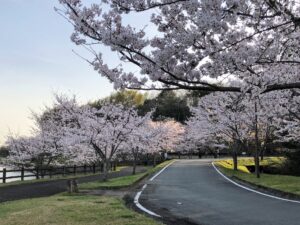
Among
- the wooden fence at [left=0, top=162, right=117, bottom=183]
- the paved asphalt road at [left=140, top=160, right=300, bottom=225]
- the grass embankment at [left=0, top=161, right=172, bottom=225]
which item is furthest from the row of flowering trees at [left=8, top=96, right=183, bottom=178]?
the grass embankment at [left=0, top=161, right=172, bottom=225]

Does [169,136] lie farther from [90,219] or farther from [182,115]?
[90,219]

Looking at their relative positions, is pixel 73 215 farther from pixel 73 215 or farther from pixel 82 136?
pixel 82 136

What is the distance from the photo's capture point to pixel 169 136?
64750mm

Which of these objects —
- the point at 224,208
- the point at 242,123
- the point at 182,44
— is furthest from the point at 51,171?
the point at 182,44

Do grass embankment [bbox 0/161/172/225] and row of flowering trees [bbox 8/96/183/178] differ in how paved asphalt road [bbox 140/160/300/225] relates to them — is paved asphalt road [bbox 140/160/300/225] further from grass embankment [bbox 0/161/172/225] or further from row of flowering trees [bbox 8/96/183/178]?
row of flowering trees [bbox 8/96/183/178]

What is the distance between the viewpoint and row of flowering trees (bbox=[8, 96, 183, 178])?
89.8ft

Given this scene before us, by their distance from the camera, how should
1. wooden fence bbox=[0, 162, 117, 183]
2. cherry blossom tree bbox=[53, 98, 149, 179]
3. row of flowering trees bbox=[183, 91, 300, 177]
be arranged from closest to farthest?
cherry blossom tree bbox=[53, 98, 149, 179]
row of flowering trees bbox=[183, 91, 300, 177]
wooden fence bbox=[0, 162, 117, 183]

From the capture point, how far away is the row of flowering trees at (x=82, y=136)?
2738 cm

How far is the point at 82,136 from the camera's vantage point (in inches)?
1060

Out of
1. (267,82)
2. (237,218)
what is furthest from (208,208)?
(267,82)

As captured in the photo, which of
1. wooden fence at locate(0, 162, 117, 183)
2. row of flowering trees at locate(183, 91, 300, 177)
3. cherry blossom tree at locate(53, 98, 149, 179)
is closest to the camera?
cherry blossom tree at locate(53, 98, 149, 179)

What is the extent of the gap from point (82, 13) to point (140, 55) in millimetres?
1273

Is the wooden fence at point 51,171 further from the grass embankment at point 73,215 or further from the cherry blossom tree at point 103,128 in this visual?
the grass embankment at point 73,215

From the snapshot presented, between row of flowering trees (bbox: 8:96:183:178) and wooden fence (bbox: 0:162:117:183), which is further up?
row of flowering trees (bbox: 8:96:183:178)
